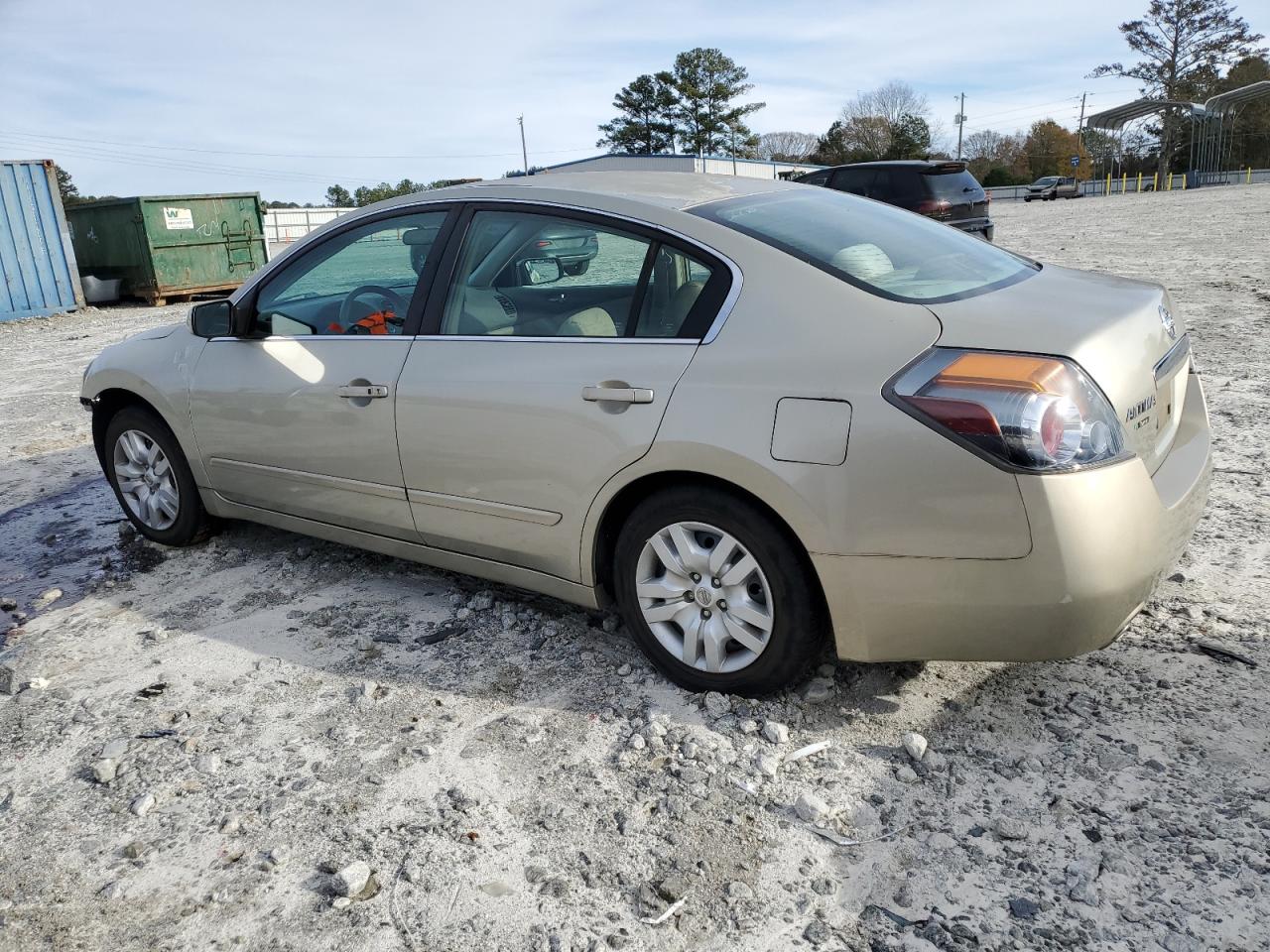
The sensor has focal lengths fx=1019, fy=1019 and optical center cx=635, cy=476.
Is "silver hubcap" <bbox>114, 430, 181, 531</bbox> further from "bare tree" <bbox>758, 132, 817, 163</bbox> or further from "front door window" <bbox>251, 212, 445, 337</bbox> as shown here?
"bare tree" <bbox>758, 132, 817, 163</bbox>

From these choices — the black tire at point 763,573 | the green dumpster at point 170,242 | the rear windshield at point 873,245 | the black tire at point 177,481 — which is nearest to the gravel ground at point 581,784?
Result: the black tire at point 763,573

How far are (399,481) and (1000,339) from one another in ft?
7.05

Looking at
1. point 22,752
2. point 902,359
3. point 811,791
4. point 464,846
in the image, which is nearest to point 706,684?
point 811,791

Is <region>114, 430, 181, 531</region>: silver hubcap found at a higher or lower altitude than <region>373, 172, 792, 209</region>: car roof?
lower

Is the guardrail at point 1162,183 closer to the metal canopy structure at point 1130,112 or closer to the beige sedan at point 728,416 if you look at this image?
the metal canopy structure at point 1130,112

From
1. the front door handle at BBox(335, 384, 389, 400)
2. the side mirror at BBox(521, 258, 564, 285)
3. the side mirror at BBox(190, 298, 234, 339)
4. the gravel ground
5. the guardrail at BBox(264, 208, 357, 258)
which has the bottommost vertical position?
the gravel ground

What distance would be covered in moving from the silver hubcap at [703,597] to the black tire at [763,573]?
0.08ft

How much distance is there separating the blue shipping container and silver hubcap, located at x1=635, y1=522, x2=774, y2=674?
17.2 m

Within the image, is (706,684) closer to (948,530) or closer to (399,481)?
(948,530)

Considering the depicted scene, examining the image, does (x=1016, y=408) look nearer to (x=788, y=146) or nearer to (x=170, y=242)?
(x=170, y=242)

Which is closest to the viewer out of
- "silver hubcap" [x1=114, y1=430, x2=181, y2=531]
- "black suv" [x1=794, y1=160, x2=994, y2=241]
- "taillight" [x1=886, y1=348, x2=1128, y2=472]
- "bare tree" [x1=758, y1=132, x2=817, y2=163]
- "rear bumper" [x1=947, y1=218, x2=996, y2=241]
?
"taillight" [x1=886, y1=348, x2=1128, y2=472]

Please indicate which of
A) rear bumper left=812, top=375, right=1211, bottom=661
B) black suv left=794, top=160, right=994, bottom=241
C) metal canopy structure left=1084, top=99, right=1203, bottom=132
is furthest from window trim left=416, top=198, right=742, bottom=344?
metal canopy structure left=1084, top=99, right=1203, bottom=132

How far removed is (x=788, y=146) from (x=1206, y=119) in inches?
1569

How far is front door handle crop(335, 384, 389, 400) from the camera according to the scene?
370 centimetres
